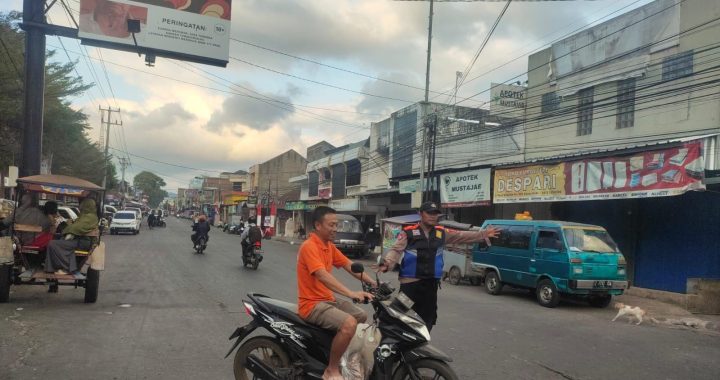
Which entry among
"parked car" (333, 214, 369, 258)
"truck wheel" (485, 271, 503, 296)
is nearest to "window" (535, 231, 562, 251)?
"truck wheel" (485, 271, 503, 296)

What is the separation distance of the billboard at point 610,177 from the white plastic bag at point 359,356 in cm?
1066

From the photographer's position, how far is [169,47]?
51.1 ft

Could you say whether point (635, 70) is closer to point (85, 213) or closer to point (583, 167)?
point (583, 167)

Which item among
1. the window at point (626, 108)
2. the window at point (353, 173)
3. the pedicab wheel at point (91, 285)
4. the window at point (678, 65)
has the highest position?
the window at point (678, 65)

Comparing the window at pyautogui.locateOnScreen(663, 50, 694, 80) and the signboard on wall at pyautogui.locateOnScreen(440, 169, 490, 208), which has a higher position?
the window at pyautogui.locateOnScreen(663, 50, 694, 80)

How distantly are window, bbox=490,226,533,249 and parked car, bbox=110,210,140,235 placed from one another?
28227mm

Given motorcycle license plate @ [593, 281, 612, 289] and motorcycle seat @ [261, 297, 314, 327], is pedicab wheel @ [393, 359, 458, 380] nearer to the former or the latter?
motorcycle seat @ [261, 297, 314, 327]

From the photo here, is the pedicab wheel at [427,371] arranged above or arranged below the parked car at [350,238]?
above

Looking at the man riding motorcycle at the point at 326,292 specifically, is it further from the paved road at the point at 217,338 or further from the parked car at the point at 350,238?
the parked car at the point at 350,238

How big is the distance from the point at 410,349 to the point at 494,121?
22.6 meters

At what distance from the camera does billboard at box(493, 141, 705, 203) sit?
12181 millimetres

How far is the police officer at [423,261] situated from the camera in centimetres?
529

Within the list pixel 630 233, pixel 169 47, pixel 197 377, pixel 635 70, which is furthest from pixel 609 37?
pixel 197 377

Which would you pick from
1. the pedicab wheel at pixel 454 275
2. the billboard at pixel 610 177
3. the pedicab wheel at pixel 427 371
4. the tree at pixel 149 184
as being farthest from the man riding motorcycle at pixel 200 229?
the tree at pixel 149 184
